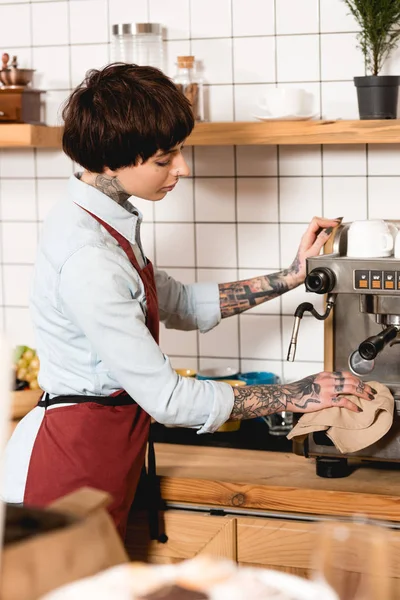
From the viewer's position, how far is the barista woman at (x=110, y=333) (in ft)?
5.03

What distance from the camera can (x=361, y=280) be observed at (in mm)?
1673

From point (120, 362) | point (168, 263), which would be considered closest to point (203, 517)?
point (120, 362)

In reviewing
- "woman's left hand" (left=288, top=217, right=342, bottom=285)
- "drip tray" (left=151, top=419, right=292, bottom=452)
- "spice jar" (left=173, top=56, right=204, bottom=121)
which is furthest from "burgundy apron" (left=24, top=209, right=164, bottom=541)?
"spice jar" (left=173, top=56, right=204, bottom=121)

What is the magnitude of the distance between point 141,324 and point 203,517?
0.52 meters

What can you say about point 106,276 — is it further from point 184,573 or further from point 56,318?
point 184,573

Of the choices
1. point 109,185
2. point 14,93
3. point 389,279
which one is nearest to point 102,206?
point 109,185

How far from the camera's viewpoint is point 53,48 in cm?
242

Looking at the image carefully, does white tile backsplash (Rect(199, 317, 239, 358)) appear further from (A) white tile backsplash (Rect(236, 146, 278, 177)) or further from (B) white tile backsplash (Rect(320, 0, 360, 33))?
(B) white tile backsplash (Rect(320, 0, 360, 33))

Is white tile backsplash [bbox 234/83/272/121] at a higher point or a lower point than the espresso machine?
higher

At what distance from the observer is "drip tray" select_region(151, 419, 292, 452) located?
2.04 meters

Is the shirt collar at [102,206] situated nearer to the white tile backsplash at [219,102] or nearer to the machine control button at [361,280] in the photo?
the machine control button at [361,280]

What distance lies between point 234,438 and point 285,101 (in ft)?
2.73

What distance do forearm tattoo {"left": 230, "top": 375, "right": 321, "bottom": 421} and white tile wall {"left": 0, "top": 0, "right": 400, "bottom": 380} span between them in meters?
0.63

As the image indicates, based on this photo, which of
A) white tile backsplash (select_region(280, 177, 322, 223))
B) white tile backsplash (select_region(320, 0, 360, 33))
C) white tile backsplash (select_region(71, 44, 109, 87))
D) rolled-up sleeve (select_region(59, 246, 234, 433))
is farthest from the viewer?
white tile backsplash (select_region(71, 44, 109, 87))
